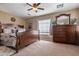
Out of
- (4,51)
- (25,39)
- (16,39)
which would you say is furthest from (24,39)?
(4,51)

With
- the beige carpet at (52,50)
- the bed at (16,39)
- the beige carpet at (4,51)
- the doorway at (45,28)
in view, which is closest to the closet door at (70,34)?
the beige carpet at (52,50)

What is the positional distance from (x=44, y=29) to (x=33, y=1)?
0.57m

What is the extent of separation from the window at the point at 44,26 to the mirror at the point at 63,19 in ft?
0.64

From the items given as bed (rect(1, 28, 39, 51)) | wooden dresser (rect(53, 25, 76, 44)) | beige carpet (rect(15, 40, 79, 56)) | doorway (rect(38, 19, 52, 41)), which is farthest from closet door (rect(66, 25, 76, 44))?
bed (rect(1, 28, 39, 51))

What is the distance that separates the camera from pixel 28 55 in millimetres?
1887

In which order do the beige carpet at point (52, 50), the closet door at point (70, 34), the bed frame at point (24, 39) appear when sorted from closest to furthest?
1. the beige carpet at point (52, 50)
2. the closet door at point (70, 34)
3. the bed frame at point (24, 39)

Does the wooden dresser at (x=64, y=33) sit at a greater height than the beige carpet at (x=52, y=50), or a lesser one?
greater

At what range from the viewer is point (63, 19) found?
198 cm

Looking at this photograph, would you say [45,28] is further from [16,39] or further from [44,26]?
[16,39]

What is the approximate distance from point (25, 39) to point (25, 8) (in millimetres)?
1048

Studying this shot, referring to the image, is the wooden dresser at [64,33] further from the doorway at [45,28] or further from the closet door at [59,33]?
the doorway at [45,28]

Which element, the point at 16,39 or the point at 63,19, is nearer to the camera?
the point at 63,19

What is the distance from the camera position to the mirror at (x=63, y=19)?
1.90 metres

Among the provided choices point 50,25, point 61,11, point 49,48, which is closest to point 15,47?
point 49,48
